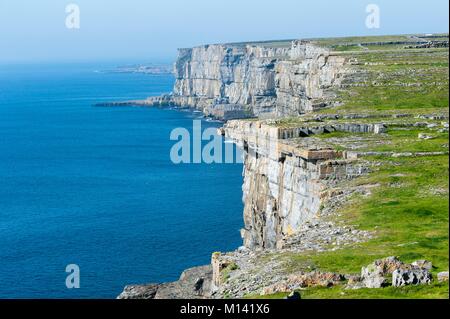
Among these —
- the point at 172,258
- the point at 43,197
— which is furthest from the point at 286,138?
the point at 43,197

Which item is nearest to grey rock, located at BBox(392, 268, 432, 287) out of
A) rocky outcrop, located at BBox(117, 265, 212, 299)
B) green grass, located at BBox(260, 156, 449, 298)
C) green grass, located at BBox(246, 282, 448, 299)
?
green grass, located at BBox(246, 282, 448, 299)

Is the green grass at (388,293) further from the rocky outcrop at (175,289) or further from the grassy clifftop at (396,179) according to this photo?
the rocky outcrop at (175,289)

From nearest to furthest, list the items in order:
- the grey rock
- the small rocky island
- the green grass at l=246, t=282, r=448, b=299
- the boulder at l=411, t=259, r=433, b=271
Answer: the green grass at l=246, t=282, r=448, b=299 → the grey rock → the boulder at l=411, t=259, r=433, b=271 → the small rocky island

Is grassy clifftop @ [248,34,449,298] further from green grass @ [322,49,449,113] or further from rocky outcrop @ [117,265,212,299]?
rocky outcrop @ [117,265,212,299]

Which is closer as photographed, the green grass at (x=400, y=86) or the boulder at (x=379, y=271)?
the boulder at (x=379, y=271)

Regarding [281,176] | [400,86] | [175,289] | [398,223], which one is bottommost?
[175,289]

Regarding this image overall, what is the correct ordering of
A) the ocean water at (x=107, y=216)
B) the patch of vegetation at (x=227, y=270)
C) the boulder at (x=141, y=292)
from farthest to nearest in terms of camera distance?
1. the ocean water at (x=107, y=216)
2. the boulder at (x=141, y=292)
3. the patch of vegetation at (x=227, y=270)

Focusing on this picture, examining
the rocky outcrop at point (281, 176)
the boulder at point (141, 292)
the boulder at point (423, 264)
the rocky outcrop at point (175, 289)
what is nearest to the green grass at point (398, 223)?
the boulder at point (423, 264)

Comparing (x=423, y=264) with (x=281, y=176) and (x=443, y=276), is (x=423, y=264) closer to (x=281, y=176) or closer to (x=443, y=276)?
(x=443, y=276)

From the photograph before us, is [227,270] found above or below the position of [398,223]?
below

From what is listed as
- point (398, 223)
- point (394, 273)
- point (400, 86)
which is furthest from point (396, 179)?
point (400, 86)
